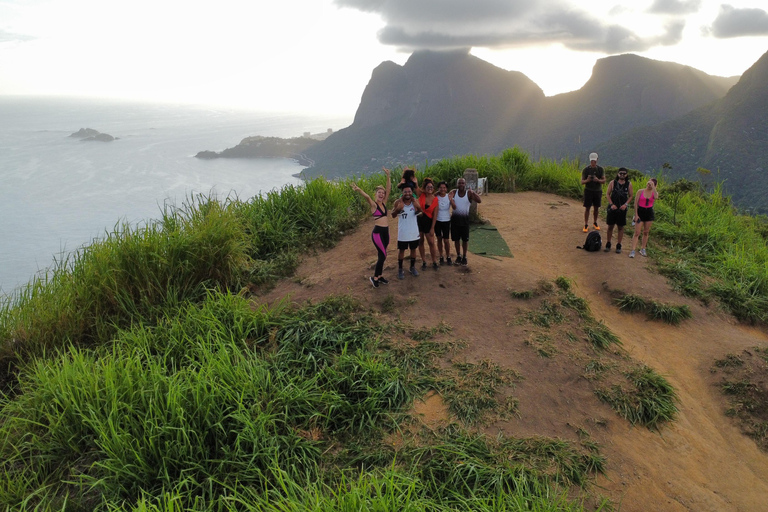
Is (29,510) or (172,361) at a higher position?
(172,361)

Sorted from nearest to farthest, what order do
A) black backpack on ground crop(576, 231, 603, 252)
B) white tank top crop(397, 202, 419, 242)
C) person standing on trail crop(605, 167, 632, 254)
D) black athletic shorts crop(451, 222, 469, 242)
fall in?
white tank top crop(397, 202, 419, 242)
black athletic shorts crop(451, 222, 469, 242)
person standing on trail crop(605, 167, 632, 254)
black backpack on ground crop(576, 231, 603, 252)

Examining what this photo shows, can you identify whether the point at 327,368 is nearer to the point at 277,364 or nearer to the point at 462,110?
the point at 277,364

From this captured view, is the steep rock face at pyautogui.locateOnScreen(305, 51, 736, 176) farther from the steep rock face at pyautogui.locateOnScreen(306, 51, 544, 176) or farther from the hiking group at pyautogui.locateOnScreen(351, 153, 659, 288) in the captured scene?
the hiking group at pyautogui.locateOnScreen(351, 153, 659, 288)

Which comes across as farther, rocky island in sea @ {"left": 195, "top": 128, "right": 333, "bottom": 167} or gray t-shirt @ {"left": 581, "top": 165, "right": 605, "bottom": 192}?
rocky island in sea @ {"left": 195, "top": 128, "right": 333, "bottom": 167}

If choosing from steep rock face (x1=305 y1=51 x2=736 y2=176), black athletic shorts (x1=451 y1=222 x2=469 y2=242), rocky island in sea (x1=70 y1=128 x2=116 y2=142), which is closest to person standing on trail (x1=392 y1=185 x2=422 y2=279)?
black athletic shorts (x1=451 y1=222 x2=469 y2=242)

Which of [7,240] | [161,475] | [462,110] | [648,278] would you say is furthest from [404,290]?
[462,110]

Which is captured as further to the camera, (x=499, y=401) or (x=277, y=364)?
(x=277, y=364)

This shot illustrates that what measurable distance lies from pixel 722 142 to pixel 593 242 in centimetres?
4082

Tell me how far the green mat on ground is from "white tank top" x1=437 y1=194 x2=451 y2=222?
4.85 ft

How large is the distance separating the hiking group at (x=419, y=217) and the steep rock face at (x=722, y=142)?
33.2 meters

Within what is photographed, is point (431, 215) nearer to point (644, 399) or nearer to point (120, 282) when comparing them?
point (644, 399)

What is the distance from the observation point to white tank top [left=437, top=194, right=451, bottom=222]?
646 centimetres

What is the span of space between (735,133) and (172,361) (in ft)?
162

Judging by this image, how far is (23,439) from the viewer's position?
3982mm
